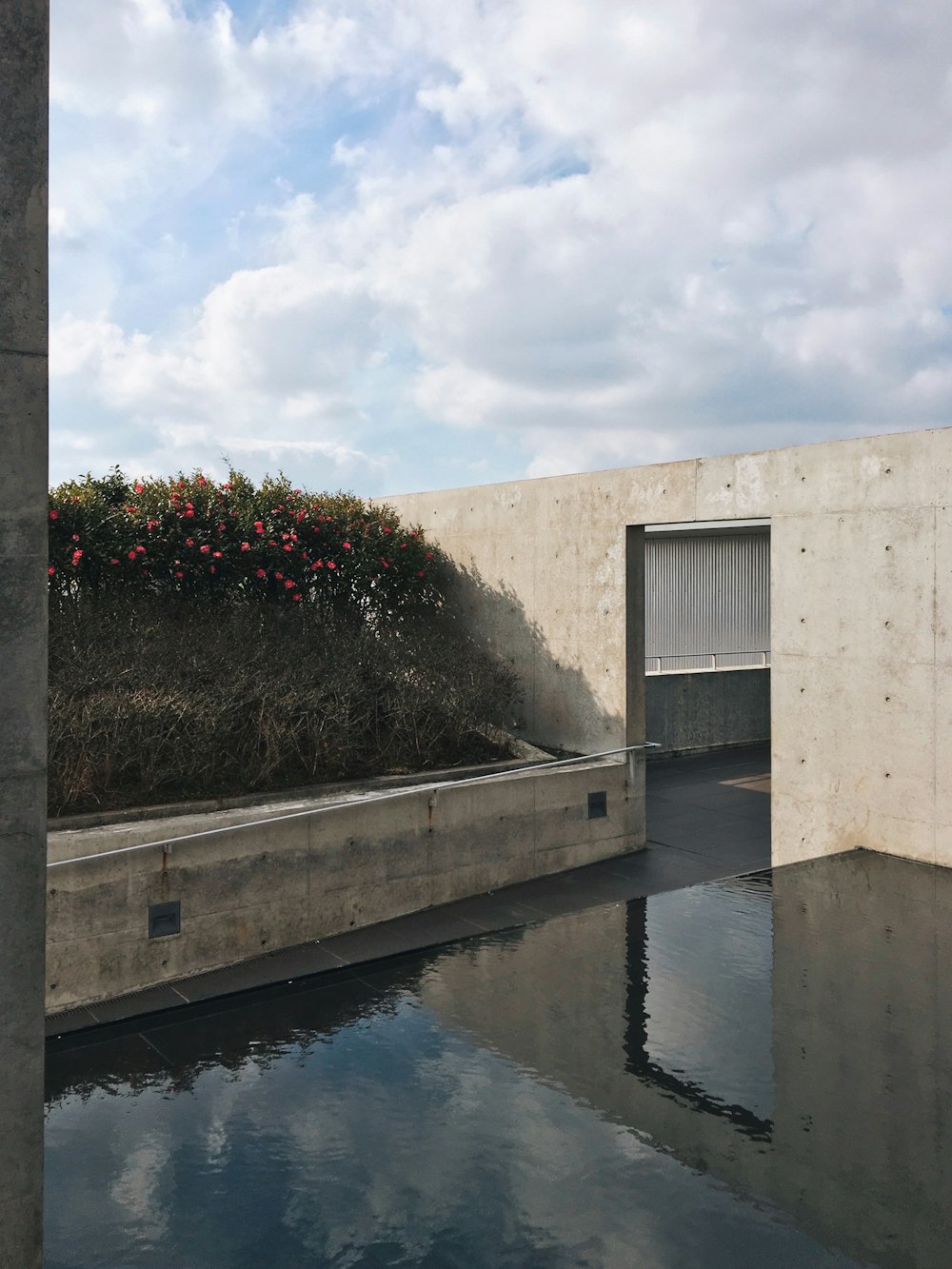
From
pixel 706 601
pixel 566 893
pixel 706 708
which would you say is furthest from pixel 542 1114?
pixel 706 601

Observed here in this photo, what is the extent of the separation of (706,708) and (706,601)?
283 cm

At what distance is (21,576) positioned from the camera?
2.72m

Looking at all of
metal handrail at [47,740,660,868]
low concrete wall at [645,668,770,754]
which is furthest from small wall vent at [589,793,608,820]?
low concrete wall at [645,668,770,754]

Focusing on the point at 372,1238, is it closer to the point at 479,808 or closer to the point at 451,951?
the point at 451,951

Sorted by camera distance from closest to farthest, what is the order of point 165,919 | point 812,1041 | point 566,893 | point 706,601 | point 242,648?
point 812,1041, point 165,919, point 566,893, point 242,648, point 706,601

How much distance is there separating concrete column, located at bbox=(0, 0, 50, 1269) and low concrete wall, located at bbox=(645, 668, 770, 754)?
11789 millimetres

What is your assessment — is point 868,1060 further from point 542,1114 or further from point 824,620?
point 824,620

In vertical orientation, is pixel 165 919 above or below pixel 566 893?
above

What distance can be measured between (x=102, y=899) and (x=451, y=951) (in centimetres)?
218

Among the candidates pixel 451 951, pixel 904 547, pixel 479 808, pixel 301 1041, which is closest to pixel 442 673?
pixel 479 808

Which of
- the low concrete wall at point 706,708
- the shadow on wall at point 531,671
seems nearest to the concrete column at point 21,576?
the shadow on wall at point 531,671

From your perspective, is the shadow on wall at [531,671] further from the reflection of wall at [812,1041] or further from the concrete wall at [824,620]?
the reflection of wall at [812,1041]

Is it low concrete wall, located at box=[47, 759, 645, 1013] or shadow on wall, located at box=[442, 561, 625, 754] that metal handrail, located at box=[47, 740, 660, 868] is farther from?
shadow on wall, located at box=[442, 561, 625, 754]

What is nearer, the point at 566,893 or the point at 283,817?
the point at 283,817
